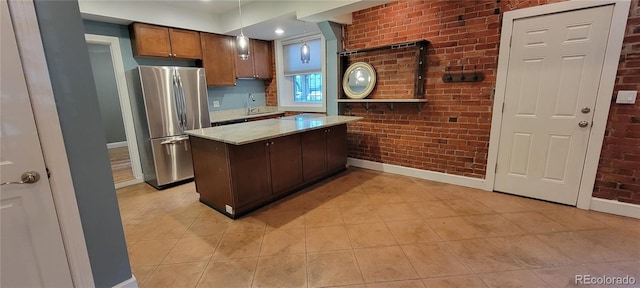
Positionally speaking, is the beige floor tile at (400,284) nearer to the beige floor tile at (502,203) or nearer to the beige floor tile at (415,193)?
the beige floor tile at (415,193)

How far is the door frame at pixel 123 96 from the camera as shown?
136 inches

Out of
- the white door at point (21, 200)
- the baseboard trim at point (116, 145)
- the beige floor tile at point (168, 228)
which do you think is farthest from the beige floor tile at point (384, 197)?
the baseboard trim at point (116, 145)

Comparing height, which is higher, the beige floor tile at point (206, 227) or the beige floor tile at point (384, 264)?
the beige floor tile at point (206, 227)

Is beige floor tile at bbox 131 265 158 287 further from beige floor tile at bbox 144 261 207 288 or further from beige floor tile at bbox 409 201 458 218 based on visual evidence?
beige floor tile at bbox 409 201 458 218

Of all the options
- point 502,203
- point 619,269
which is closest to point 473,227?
point 502,203

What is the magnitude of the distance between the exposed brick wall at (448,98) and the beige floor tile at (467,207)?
549 millimetres

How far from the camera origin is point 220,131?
282 centimetres

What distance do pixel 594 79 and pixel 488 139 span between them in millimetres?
1039

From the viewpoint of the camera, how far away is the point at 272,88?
5.46 m

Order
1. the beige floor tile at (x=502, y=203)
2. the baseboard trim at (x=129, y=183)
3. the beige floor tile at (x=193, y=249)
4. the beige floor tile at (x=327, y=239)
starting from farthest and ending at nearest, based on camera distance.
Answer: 1. the baseboard trim at (x=129, y=183)
2. the beige floor tile at (x=502, y=203)
3. the beige floor tile at (x=327, y=239)
4. the beige floor tile at (x=193, y=249)

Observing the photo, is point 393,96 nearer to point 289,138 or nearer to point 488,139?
point 488,139

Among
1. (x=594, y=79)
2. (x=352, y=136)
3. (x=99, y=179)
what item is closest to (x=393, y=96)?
(x=352, y=136)

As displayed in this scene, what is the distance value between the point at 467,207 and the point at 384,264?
141 cm

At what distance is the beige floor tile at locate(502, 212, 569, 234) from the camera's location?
235 cm
